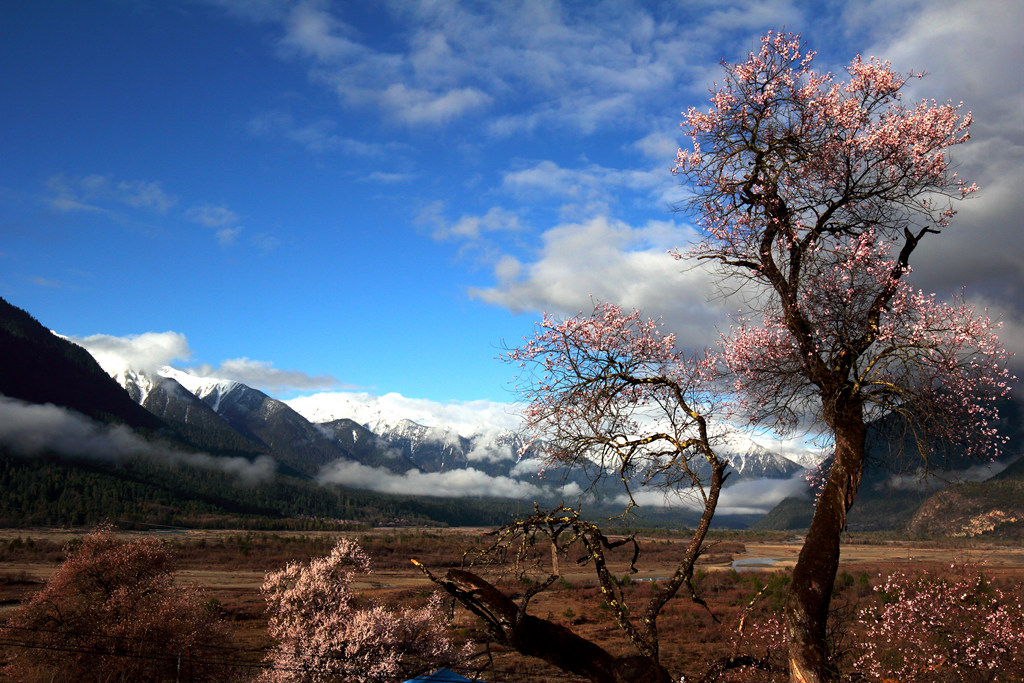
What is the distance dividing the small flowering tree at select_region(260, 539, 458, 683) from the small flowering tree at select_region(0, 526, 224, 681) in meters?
3.27

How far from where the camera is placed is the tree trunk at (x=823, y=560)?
6.85 m

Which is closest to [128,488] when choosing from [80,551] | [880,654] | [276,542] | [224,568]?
[276,542]

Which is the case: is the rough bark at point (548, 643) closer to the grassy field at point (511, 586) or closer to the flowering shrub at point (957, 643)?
the grassy field at point (511, 586)

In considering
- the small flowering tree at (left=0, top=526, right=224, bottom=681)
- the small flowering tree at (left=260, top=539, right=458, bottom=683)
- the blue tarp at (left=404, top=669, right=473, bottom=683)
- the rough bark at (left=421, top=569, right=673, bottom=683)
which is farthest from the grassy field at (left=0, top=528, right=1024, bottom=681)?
the small flowering tree at (left=0, top=526, right=224, bottom=681)

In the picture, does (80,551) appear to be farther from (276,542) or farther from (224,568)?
(276,542)

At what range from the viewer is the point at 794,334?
819 centimetres

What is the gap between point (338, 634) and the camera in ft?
70.5

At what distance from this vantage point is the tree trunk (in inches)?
270

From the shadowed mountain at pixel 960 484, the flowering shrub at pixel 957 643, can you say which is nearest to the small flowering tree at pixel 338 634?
the flowering shrub at pixel 957 643

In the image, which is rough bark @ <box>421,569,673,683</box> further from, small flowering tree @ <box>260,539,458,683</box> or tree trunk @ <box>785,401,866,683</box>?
small flowering tree @ <box>260,539,458,683</box>

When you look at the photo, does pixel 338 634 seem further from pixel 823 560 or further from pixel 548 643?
pixel 823 560

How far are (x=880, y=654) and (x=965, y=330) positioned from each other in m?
21.8

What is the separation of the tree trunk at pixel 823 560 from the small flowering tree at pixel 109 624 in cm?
1953

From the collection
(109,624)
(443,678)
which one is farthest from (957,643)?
(109,624)
